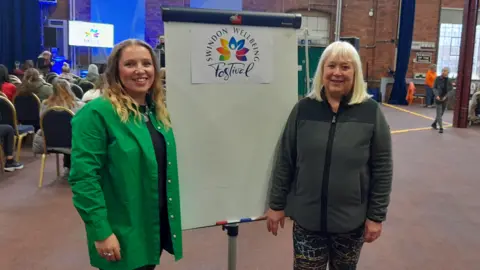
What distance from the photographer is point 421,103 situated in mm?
14625

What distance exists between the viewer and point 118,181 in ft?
4.76

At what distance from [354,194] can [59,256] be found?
2.01 m

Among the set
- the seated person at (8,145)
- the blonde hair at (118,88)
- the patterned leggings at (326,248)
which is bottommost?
the seated person at (8,145)

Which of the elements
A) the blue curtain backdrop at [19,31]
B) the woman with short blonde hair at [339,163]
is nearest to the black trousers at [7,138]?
the woman with short blonde hair at [339,163]

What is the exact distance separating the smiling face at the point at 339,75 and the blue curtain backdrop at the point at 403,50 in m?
13.3

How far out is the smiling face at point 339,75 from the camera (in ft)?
5.28

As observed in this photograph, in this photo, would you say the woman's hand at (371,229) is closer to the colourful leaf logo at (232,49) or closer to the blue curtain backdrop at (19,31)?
the colourful leaf logo at (232,49)

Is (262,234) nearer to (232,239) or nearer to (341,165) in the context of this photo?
(232,239)

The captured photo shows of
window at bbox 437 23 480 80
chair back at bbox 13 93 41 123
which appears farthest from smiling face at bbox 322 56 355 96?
window at bbox 437 23 480 80

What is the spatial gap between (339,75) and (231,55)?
451mm

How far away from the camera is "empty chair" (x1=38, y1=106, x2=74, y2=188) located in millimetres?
4203

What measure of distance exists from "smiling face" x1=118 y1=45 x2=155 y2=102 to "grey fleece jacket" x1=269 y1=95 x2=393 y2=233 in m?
0.56

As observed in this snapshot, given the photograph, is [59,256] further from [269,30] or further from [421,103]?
[421,103]

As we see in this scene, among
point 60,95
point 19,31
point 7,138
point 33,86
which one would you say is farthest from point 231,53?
point 19,31
